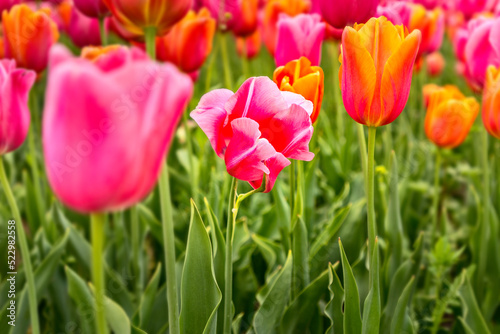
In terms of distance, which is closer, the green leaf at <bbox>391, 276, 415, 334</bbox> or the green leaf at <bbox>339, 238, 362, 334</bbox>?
the green leaf at <bbox>339, 238, 362, 334</bbox>

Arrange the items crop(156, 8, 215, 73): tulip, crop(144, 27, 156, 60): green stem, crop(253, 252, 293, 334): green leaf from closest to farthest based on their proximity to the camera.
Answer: crop(144, 27, 156, 60): green stem, crop(253, 252, 293, 334): green leaf, crop(156, 8, 215, 73): tulip

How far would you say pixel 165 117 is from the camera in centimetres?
41

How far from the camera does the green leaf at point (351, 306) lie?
815 millimetres

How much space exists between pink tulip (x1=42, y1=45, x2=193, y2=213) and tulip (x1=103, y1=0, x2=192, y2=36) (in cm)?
31

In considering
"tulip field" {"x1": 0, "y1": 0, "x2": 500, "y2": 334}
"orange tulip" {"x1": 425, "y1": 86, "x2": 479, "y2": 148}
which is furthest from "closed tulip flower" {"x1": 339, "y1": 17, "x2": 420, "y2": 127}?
"orange tulip" {"x1": 425, "y1": 86, "x2": 479, "y2": 148}

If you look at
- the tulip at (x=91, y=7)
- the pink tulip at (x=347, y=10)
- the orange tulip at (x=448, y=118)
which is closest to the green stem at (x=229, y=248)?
the pink tulip at (x=347, y=10)

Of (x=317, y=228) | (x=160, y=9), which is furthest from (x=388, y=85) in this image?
(x=317, y=228)

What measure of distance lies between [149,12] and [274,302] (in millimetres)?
549

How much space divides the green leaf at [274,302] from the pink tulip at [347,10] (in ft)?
1.53

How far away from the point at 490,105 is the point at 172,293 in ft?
2.36

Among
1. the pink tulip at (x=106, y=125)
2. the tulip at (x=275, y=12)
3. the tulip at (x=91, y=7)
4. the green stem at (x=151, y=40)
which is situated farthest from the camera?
the tulip at (x=275, y=12)

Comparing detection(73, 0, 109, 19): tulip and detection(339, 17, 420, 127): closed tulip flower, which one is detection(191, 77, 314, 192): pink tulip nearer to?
detection(339, 17, 420, 127): closed tulip flower

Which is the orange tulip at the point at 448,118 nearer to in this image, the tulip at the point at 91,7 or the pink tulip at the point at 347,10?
the pink tulip at the point at 347,10

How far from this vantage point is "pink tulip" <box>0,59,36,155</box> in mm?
663
